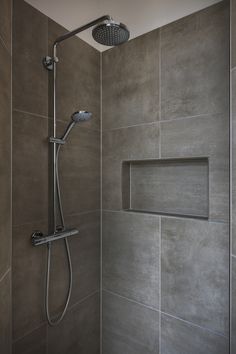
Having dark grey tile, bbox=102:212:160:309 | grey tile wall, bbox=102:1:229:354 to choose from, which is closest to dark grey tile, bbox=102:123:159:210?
grey tile wall, bbox=102:1:229:354

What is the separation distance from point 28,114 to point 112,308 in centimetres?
151

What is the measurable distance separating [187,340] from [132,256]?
594mm

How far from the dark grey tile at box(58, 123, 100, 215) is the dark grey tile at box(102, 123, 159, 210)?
0.07 m

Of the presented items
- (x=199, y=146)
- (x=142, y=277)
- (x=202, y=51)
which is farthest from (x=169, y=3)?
(x=142, y=277)

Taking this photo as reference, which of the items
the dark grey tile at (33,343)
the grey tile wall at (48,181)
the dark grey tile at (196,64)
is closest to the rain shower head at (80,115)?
the grey tile wall at (48,181)

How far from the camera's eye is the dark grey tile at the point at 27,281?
1.16 meters

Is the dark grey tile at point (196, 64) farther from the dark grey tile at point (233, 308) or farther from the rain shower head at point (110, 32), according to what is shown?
the dark grey tile at point (233, 308)

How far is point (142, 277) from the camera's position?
1533 millimetres

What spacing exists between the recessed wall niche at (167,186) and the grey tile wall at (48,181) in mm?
271

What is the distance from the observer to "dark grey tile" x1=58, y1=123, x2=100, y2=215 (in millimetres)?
1453

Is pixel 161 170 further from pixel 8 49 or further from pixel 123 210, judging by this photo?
pixel 8 49

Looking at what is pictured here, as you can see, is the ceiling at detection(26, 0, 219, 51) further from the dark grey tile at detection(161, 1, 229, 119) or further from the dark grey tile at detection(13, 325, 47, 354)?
the dark grey tile at detection(13, 325, 47, 354)

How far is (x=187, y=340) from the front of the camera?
Result: 4.45ft

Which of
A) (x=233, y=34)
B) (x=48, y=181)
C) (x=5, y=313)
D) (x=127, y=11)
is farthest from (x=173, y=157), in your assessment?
(x=5, y=313)
